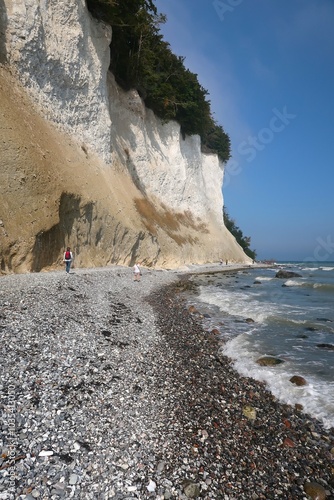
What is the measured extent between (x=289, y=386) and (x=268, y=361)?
133 cm

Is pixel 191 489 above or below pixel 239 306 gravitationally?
below

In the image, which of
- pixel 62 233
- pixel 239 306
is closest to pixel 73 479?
pixel 239 306

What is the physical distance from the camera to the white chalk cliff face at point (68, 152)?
16.6 metres

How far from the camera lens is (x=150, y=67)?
35156 mm

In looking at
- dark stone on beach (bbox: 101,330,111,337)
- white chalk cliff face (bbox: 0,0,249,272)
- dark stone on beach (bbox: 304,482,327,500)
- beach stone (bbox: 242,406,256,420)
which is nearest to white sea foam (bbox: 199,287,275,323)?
dark stone on beach (bbox: 101,330,111,337)

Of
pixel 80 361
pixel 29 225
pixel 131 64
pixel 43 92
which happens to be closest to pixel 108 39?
pixel 131 64

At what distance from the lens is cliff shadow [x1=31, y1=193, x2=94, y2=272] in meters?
17.2

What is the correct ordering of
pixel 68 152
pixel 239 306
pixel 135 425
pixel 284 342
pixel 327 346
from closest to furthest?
1. pixel 135 425
2. pixel 327 346
3. pixel 284 342
4. pixel 239 306
5. pixel 68 152

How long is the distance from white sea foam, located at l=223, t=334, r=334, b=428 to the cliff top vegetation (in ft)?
98.9

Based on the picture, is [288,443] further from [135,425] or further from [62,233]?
[62,233]

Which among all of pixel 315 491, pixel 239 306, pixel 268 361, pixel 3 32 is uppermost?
pixel 3 32

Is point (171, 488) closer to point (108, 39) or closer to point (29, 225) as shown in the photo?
point (29, 225)

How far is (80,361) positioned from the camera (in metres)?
6.39

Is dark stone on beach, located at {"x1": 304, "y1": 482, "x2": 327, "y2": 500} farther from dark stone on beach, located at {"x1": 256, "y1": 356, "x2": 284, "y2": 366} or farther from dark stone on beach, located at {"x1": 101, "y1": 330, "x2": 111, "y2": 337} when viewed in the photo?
dark stone on beach, located at {"x1": 101, "y1": 330, "x2": 111, "y2": 337}
